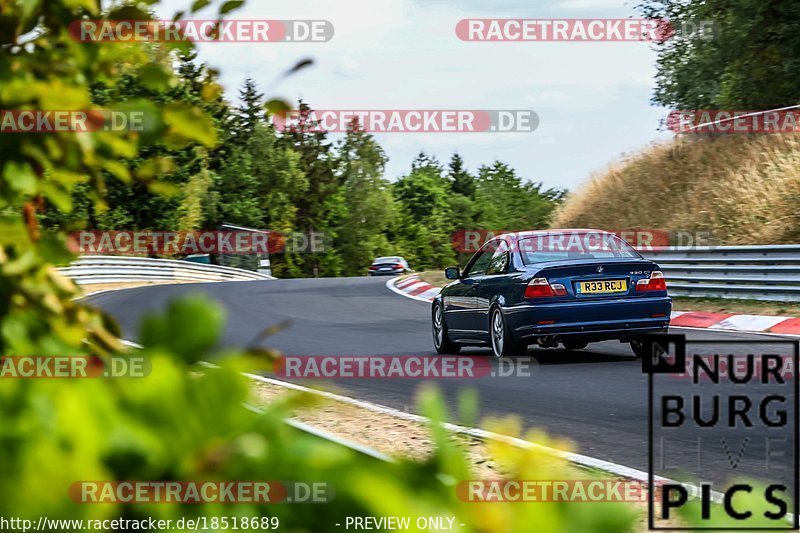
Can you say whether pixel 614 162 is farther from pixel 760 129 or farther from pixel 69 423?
pixel 69 423

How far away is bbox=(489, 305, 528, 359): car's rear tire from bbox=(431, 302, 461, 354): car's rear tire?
108cm

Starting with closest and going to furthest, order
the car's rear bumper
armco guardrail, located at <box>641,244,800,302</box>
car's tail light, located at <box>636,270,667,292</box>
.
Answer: the car's rear bumper, car's tail light, located at <box>636,270,667,292</box>, armco guardrail, located at <box>641,244,800,302</box>

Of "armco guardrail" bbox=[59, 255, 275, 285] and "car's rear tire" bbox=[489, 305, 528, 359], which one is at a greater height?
"car's rear tire" bbox=[489, 305, 528, 359]

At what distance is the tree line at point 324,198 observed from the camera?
6853 centimetres

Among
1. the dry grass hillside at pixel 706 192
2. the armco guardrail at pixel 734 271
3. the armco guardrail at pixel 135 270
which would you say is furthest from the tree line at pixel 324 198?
the armco guardrail at pixel 734 271

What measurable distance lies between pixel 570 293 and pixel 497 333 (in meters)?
1.16

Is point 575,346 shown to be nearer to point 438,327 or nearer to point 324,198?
point 438,327

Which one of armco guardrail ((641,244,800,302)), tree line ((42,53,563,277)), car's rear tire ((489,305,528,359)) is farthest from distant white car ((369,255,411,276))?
car's rear tire ((489,305,528,359))

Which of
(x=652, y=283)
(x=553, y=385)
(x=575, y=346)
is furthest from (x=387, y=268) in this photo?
(x=553, y=385)

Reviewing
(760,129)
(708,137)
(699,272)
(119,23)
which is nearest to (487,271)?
(699,272)

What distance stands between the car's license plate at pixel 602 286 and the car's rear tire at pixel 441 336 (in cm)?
253

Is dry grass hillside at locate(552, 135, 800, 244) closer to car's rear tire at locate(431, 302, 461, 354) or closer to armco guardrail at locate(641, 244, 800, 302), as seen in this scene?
armco guardrail at locate(641, 244, 800, 302)

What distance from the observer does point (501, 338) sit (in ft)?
42.9

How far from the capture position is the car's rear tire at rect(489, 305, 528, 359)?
1285 cm
